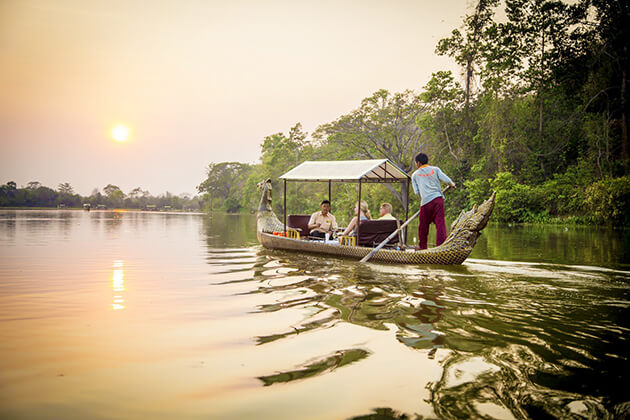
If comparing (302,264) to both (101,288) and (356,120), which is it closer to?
(101,288)

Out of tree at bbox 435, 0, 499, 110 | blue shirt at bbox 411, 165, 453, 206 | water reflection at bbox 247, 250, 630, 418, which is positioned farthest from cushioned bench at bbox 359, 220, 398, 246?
tree at bbox 435, 0, 499, 110

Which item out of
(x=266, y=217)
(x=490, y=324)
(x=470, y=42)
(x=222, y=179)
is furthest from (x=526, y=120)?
(x=222, y=179)

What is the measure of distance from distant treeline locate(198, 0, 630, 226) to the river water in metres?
19.7

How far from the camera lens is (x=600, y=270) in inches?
314

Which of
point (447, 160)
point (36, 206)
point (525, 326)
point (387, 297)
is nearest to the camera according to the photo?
point (525, 326)

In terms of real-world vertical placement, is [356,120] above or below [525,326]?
above

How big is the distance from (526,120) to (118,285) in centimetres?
2891

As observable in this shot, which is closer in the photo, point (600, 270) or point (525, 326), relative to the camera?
point (525, 326)

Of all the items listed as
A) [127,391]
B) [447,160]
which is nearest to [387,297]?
[127,391]

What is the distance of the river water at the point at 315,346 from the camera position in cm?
259

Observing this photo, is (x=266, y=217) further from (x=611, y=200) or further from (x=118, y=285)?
(x=611, y=200)

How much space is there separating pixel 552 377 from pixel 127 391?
117 inches

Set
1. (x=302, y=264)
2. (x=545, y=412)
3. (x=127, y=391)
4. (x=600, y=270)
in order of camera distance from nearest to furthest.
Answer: (x=545, y=412) < (x=127, y=391) < (x=600, y=270) < (x=302, y=264)

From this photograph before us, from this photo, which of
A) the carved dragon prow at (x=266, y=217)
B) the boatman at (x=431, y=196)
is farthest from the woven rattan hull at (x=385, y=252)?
the carved dragon prow at (x=266, y=217)
